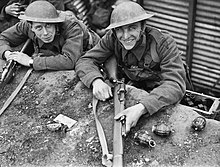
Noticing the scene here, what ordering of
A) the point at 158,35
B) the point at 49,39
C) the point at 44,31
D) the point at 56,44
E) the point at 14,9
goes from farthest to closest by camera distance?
1. the point at 14,9
2. the point at 56,44
3. the point at 49,39
4. the point at 44,31
5. the point at 158,35

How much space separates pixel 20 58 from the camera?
5.27 m

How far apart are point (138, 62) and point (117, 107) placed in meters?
0.88

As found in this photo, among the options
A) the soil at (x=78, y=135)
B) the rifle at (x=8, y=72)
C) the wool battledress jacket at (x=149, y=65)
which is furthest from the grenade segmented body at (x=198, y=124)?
the rifle at (x=8, y=72)

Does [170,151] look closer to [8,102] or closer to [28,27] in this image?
[8,102]

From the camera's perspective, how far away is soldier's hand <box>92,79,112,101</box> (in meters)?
4.39

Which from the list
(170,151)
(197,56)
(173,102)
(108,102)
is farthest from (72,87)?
(197,56)

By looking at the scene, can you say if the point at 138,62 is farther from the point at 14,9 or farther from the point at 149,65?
the point at 14,9

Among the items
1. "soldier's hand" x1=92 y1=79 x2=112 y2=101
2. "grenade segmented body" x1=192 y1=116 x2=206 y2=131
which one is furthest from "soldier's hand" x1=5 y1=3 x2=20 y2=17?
"grenade segmented body" x1=192 y1=116 x2=206 y2=131

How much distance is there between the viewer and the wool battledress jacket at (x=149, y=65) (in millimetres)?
4102

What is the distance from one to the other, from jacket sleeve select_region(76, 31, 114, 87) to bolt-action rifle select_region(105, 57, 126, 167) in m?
0.13

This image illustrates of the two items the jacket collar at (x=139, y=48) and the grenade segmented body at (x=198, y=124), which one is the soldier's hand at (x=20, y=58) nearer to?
the jacket collar at (x=139, y=48)

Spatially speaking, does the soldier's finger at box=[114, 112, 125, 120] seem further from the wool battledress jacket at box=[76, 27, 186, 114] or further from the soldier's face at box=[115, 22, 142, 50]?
the soldier's face at box=[115, 22, 142, 50]

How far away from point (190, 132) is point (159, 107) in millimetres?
439

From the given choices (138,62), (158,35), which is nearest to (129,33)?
(158,35)
